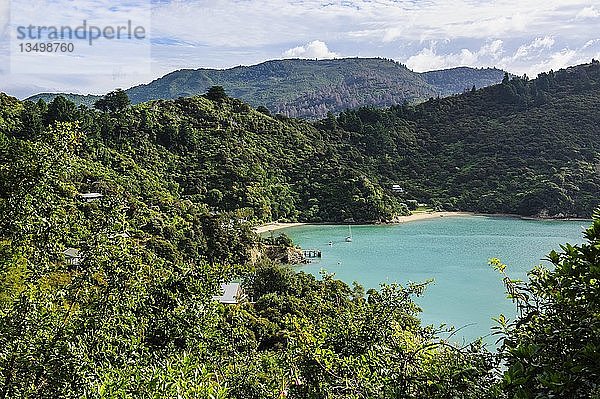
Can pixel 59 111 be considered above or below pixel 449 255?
above

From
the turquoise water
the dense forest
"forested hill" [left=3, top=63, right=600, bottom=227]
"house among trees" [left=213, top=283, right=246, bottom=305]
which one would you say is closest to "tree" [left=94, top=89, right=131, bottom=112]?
the dense forest

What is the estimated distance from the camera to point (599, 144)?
147ft

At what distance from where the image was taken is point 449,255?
29109 mm

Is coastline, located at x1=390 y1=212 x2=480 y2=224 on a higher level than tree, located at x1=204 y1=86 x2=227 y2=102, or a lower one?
lower

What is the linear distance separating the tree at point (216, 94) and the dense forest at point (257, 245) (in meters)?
0.21

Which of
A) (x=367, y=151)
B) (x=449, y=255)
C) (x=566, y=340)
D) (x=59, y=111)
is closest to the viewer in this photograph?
(x=566, y=340)

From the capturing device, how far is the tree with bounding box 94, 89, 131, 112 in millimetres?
34625

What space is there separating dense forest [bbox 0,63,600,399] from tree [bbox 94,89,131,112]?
13 centimetres

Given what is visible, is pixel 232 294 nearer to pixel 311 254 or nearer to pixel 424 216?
pixel 311 254

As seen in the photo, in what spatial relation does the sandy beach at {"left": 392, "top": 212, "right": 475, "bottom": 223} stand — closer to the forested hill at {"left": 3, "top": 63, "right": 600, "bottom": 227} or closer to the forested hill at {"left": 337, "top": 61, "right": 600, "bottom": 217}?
the forested hill at {"left": 3, "top": 63, "right": 600, "bottom": 227}

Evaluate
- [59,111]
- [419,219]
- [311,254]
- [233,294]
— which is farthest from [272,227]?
[233,294]

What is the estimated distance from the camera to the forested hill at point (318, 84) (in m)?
110

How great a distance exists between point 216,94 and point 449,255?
70.8 feet

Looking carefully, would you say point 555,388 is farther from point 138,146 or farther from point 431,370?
point 138,146
